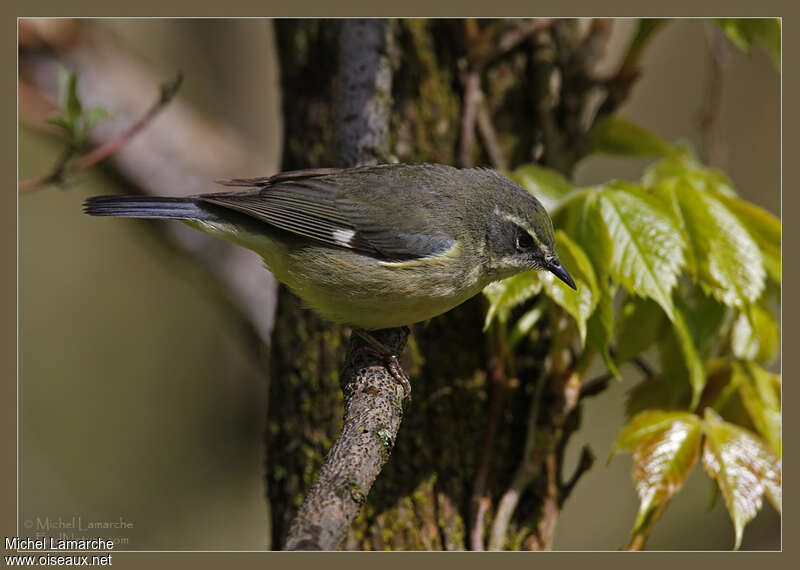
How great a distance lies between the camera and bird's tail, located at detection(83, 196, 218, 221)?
308 centimetres

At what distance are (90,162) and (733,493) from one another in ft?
10.6

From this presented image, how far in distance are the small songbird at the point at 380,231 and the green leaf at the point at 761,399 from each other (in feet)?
3.37

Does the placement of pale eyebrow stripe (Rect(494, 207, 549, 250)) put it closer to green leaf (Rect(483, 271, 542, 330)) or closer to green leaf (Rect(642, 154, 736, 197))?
green leaf (Rect(483, 271, 542, 330))

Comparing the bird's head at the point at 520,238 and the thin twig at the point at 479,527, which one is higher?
the bird's head at the point at 520,238

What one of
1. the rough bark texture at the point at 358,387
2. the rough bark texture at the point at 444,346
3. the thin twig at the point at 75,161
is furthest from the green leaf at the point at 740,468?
the thin twig at the point at 75,161

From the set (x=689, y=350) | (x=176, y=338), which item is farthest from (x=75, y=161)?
(x=176, y=338)

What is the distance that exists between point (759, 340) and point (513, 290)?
1249mm

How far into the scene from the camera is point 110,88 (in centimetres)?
529

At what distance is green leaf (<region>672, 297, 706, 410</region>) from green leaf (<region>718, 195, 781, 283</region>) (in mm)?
419

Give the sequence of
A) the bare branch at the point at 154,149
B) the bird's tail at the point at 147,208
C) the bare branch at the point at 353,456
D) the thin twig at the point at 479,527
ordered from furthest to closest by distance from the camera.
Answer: the bare branch at the point at 154,149
the thin twig at the point at 479,527
the bird's tail at the point at 147,208
the bare branch at the point at 353,456

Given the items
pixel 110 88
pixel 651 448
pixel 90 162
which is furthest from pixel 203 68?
pixel 651 448

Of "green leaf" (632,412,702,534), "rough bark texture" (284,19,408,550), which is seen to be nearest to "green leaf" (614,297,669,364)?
"green leaf" (632,412,702,534)

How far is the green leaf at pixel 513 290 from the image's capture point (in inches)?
113

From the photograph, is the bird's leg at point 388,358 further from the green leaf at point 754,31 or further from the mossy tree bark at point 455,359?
the green leaf at point 754,31
